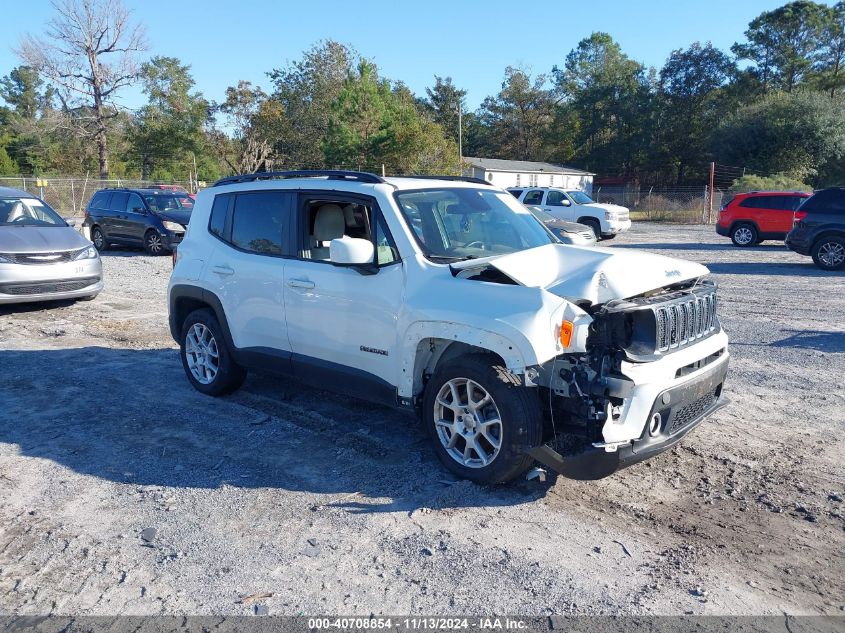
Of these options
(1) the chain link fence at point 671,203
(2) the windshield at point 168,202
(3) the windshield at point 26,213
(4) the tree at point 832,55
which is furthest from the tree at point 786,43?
(3) the windshield at point 26,213

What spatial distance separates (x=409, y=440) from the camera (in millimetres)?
5242

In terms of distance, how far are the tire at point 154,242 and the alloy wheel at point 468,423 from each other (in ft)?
49.7


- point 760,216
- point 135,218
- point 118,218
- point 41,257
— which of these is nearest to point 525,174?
point 760,216

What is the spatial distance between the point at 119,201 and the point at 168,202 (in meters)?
1.38

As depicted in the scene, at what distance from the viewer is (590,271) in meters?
4.28

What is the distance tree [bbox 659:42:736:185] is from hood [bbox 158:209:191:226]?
181 ft

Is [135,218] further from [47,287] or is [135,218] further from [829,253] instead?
[829,253]

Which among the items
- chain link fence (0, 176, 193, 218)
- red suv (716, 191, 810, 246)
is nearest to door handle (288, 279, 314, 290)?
red suv (716, 191, 810, 246)

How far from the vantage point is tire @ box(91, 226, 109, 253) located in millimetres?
19109

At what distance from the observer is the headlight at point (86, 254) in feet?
35.4

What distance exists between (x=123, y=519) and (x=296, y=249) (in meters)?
2.34

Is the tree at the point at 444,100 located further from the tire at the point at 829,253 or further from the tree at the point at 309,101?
the tire at the point at 829,253

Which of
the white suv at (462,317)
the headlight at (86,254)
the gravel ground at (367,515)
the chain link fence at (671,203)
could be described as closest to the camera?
the gravel ground at (367,515)

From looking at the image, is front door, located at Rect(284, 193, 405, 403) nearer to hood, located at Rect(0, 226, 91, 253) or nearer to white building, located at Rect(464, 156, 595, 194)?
hood, located at Rect(0, 226, 91, 253)
